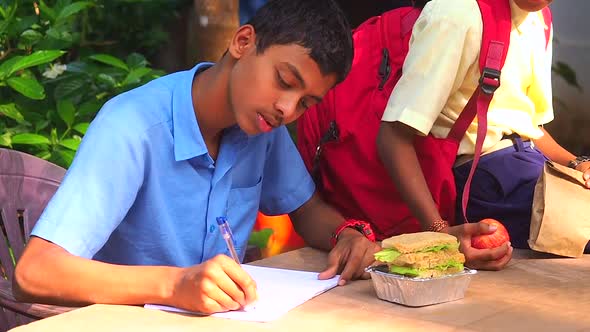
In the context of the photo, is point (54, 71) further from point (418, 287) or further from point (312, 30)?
point (418, 287)

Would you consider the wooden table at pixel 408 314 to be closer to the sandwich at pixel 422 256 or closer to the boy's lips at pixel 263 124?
the sandwich at pixel 422 256

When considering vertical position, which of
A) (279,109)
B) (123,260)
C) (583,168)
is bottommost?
(123,260)

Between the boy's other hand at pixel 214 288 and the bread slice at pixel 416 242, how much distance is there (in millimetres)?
298

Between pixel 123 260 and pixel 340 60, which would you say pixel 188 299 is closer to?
pixel 123 260

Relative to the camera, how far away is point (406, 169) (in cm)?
241

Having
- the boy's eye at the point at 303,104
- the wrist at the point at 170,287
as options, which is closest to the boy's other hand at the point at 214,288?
the wrist at the point at 170,287

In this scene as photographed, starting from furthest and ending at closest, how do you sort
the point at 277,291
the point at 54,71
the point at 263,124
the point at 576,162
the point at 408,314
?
1. the point at 54,71
2. the point at 576,162
3. the point at 263,124
4. the point at 277,291
5. the point at 408,314

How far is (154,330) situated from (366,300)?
45 centimetres

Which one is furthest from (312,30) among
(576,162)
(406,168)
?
(576,162)

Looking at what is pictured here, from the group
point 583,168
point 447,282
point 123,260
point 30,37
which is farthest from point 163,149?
point 30,37

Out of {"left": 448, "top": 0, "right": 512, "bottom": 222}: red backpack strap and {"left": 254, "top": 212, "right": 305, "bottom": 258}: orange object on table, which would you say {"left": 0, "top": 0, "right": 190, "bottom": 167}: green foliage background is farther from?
{"left": 448, "top": 0, "right": 512, "bottom": 222}: red backpack strap

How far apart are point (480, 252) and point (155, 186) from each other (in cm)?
72

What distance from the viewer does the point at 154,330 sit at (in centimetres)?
172

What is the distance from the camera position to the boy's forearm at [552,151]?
2.83m
